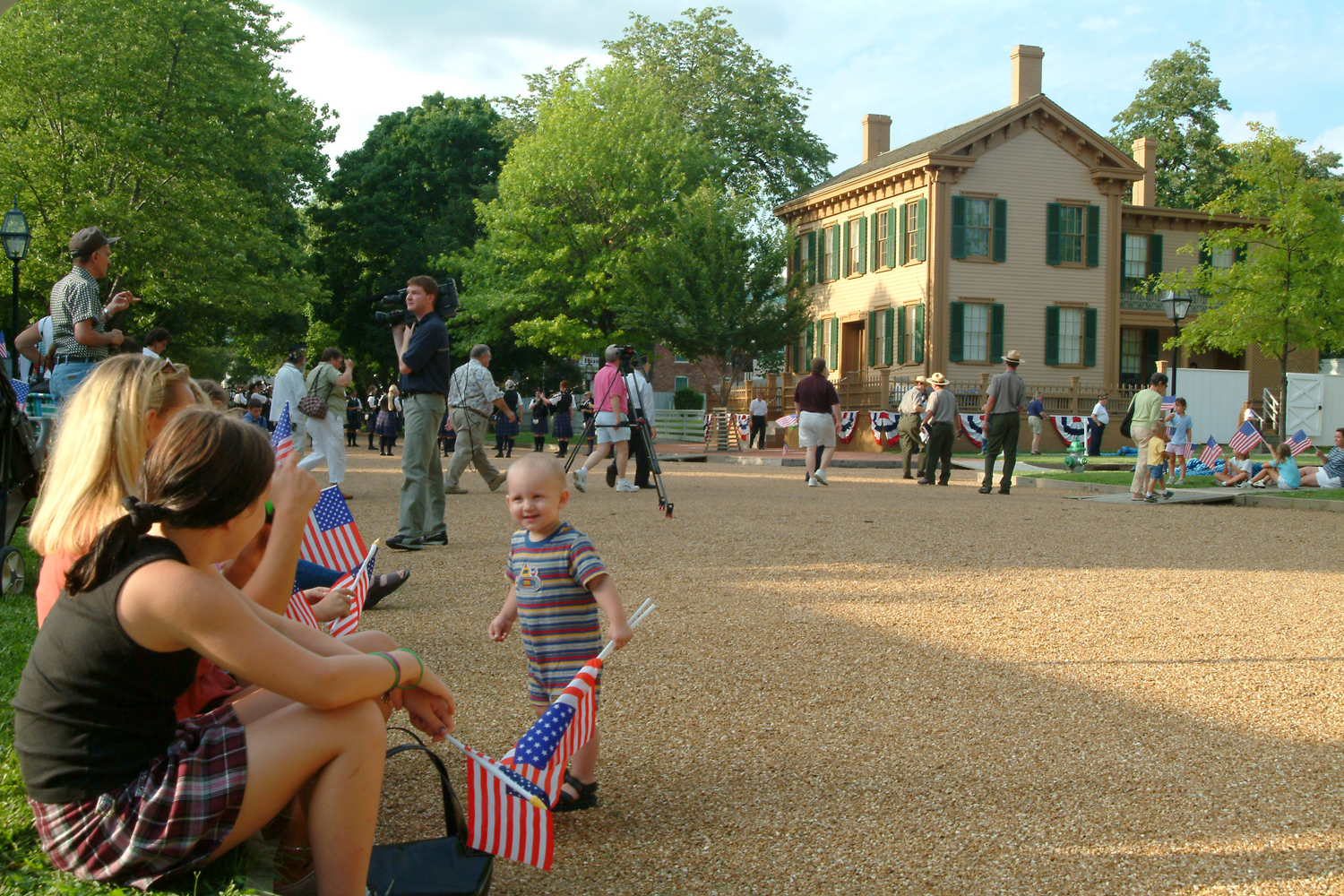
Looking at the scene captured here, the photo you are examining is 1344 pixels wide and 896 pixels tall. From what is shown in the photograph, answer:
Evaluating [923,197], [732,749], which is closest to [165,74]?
[923,197]

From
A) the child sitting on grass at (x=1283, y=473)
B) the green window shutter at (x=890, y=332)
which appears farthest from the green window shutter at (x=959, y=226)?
the child sitting on grass at (x=1283, y=473)

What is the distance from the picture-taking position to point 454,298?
362 inches

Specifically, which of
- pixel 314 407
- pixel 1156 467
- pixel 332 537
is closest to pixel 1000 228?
pixel 1156 467

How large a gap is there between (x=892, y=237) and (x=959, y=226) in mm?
2351

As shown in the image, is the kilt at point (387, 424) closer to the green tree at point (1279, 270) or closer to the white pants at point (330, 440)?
the white pants at point (330, 440)

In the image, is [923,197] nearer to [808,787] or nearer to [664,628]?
[664,628]

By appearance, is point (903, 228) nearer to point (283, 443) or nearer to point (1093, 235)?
point (1093, 235)

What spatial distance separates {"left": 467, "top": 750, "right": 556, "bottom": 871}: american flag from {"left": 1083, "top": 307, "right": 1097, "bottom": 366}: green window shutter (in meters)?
34.0

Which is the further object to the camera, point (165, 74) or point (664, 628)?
point (165, 74)

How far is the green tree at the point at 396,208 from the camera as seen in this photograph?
45375 millimetres

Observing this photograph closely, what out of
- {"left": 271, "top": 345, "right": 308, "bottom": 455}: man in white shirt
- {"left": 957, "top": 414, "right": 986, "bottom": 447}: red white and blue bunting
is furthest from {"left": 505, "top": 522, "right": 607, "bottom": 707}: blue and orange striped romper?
{"left": 957, "top": 414, "right": 986, "bottom": 447}: red white and blue bunting

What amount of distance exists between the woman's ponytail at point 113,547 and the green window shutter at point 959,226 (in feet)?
106

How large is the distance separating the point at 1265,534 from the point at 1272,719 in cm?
732

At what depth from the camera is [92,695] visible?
220cm
